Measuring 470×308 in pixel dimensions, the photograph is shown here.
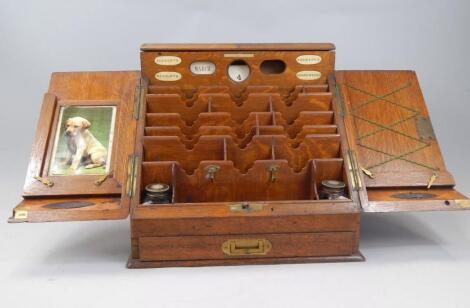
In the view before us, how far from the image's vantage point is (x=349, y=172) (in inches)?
163

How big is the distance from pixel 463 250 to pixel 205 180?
1.82 meters

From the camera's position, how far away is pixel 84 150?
167 inches

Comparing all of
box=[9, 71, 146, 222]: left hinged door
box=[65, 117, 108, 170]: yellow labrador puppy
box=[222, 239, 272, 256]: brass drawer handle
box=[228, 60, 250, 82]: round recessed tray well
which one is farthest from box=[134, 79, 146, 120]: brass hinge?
box=[222, 239, 272, 256]: brass drawer handle

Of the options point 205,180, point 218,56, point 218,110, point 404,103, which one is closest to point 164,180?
point 205,180

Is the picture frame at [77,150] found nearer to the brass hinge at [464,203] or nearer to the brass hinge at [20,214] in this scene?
the brass hinge at [20,214]

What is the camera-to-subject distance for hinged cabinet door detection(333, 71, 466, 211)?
406 centimetres

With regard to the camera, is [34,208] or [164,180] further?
[164,180]

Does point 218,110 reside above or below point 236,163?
above

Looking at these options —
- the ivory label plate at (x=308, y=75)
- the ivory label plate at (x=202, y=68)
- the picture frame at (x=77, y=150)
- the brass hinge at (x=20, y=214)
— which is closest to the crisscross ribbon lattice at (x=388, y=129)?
the ivory label plate at (x=308, y=75)

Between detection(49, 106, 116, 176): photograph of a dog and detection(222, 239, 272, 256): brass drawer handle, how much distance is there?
0.96m

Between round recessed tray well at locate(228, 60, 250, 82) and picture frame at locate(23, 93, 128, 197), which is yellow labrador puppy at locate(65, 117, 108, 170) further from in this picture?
round recessed tray well at locate(228, 60, 250, 82)

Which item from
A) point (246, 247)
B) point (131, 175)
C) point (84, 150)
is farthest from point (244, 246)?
point (84, 150)

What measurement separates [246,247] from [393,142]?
52.1 inches

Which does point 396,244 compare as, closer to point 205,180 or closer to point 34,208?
point 205,180
